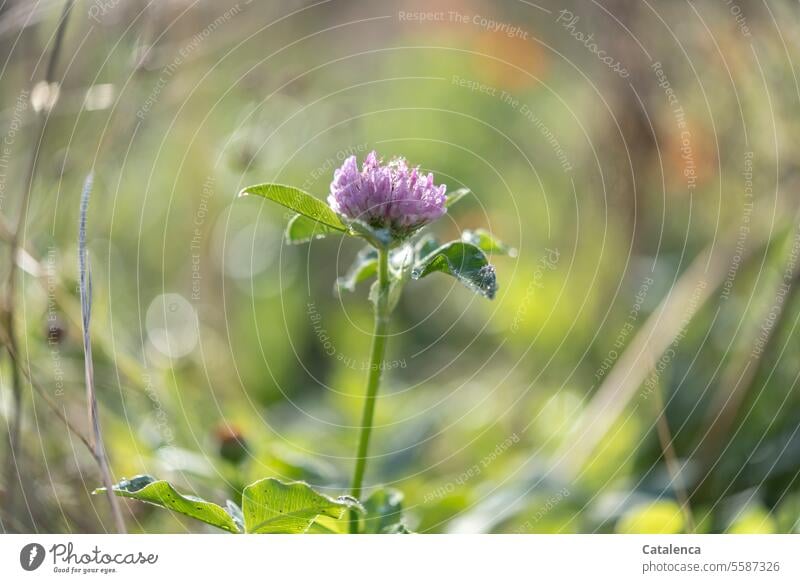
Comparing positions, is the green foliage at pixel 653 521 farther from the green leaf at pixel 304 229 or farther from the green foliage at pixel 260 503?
the green leaf at pixel 304 229

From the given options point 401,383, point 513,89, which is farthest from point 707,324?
point 513,89

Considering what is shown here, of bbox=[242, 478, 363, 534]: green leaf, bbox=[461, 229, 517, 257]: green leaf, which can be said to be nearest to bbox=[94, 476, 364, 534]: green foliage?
bbox=[242, 478, 363, 534]: green leaf

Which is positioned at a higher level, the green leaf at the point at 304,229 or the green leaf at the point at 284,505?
the green leaf at the point at 304,229

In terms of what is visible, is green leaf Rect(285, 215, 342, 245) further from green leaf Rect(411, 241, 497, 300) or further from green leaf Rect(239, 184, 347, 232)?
green leaf Rect(411, 241, 497, 300)

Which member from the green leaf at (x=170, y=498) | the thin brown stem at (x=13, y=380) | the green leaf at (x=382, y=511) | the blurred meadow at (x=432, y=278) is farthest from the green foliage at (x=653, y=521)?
the thin brown stem at (x=13, y=380)

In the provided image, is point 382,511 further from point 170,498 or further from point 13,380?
point 13,380

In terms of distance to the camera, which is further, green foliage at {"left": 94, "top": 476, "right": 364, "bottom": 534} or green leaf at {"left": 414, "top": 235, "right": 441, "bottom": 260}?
green leaf at {"left": 414, "top": 235, "right": 441, "bottom": 260}

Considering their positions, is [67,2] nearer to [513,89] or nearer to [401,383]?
[401,383]
